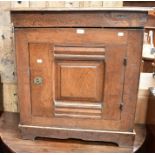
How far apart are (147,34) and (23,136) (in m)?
0.91

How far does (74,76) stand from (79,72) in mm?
32

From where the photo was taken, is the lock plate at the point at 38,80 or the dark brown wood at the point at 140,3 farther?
the dark brown wood at the point at 140,3

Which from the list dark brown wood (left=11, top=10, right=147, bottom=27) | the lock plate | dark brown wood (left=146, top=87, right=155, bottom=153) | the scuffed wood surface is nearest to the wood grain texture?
the scuffed wood surface

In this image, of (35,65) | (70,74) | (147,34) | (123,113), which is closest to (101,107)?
(123,113)

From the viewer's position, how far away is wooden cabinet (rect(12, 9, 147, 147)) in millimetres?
964

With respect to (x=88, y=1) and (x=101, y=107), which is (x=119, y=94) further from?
(x=88, y=1)

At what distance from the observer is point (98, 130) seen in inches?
43.9

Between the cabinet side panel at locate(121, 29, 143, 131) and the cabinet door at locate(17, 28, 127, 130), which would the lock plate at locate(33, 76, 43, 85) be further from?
the cabinet side panel at locate(121, 29, 143, 131)

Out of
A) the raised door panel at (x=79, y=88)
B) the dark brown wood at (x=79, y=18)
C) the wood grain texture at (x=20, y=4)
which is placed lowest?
the raised door panel at (x=79, y=88)

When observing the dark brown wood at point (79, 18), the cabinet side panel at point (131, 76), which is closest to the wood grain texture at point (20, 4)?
the dark brown wood at point (79, 18)

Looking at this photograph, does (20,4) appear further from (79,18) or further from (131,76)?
(131,76)

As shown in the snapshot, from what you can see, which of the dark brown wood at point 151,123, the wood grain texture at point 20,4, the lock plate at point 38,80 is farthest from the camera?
the wood grain texture at point 20,4

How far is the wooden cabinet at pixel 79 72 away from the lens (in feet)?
3.16

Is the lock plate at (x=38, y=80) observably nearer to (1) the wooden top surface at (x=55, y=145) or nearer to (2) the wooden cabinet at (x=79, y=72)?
(2) the wooden cabinet at (x=79, y=72)
